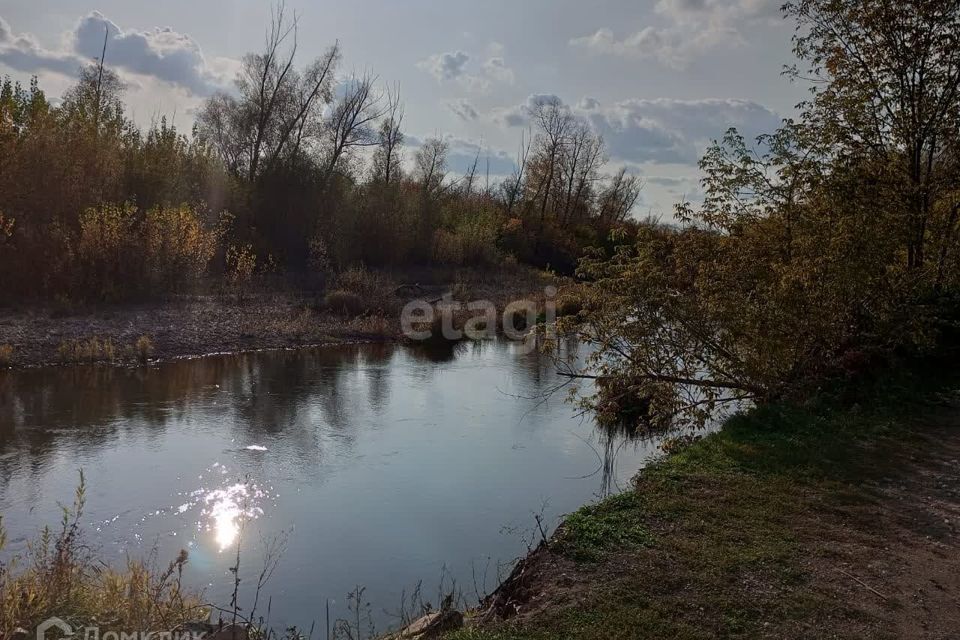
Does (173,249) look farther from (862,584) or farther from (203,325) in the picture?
(862,584)

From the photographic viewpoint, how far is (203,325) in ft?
58.5

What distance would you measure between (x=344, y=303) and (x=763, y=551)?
17432mm

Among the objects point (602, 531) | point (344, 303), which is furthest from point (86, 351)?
point (602, 531)

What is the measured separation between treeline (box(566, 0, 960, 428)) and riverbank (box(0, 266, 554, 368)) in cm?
974

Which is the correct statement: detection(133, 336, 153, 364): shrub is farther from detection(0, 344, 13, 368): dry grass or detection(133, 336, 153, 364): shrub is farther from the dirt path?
the dirt path

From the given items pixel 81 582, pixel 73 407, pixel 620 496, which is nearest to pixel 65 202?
pixel 73 407

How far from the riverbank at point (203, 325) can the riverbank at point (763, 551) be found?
11828 mm

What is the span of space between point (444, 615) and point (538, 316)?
18.1m

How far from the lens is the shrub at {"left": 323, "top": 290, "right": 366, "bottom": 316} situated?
21234 mm

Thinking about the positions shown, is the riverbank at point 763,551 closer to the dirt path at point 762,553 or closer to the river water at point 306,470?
the dirt path at point 762,553

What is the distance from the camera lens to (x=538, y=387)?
46.9 feet

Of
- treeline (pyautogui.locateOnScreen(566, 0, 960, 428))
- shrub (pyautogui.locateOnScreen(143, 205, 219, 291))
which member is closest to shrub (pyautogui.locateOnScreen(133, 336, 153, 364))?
shrub (pyautogui.locateOnScreen(143, 205, 219, 291))

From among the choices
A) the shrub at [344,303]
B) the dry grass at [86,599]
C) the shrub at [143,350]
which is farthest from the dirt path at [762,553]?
the shrub at [344,303]

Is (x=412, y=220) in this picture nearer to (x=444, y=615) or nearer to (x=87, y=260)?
(x=87, y=260)
